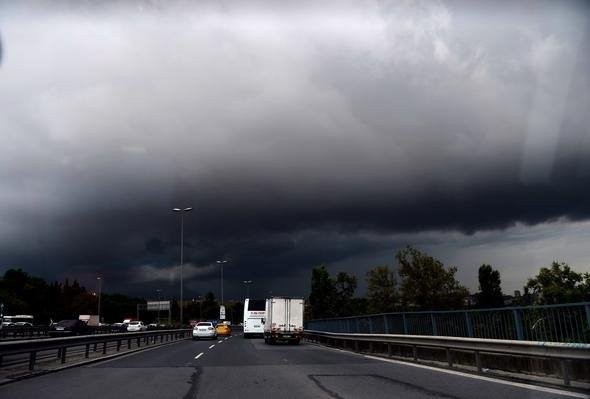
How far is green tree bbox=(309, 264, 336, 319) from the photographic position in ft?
319

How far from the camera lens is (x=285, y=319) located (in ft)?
108

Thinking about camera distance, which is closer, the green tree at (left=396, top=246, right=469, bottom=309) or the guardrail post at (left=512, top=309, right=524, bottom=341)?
the guardrail post at (left=512, top=309, right=524, bottom=341)

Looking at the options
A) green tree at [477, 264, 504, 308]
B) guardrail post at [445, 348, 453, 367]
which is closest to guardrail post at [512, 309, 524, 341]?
guardrail post at [445, 348, 453, 367]

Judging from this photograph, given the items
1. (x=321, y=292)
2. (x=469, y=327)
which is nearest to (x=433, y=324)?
(x=469, y=327)

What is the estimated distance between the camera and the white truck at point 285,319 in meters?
32.8

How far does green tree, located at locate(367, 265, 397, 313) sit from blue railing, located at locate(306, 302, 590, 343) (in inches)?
1772

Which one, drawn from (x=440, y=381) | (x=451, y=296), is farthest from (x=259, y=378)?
(x=451, y=296)

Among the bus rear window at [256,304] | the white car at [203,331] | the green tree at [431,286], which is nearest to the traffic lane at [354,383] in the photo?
the white car at [203,331]

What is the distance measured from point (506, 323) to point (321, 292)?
88728 millimetres

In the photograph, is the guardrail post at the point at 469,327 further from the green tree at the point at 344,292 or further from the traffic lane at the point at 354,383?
the green tree at the point at 344,292

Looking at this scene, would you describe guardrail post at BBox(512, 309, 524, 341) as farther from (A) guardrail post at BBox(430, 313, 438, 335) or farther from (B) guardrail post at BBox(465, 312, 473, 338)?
(A) guardrail post at BBox(430, 313, 438, 335)

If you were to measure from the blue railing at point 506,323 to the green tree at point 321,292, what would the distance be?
254ft

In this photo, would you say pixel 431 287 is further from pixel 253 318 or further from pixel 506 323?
pixel 506 323

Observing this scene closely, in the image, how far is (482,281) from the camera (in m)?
88.7
